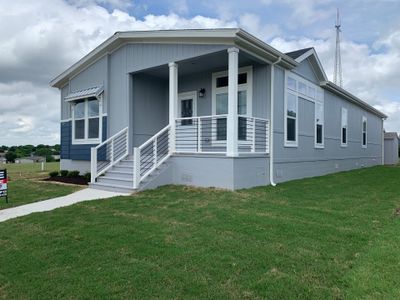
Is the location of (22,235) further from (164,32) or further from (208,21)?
(208,21)

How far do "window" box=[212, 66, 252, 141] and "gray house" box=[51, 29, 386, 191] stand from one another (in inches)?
1.2

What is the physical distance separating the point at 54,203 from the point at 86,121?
18.1 ft

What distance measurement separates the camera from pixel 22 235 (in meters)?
4.88

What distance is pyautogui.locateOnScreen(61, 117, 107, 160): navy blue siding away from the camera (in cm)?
1195

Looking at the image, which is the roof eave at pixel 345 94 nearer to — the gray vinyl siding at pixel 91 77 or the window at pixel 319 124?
the window at pixel 319 124

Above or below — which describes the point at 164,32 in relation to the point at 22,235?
above

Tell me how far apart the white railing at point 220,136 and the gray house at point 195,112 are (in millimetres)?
31

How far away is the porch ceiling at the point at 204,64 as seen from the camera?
907cm

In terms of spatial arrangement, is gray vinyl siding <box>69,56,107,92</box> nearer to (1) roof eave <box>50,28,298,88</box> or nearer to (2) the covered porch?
(1) roof eave <box>50,28,298,88</box>

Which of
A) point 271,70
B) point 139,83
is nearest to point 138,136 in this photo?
point 139,83

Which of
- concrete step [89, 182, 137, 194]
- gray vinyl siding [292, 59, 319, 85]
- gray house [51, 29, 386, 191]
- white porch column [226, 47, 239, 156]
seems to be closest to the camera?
white porch column [226, 47, 239, 156]

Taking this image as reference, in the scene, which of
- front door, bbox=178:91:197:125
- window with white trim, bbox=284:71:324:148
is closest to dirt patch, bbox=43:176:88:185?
front door, bbox=178:91:197:125

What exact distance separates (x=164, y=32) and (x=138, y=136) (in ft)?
11.7

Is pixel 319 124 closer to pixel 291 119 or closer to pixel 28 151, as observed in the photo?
pixel 291 119
